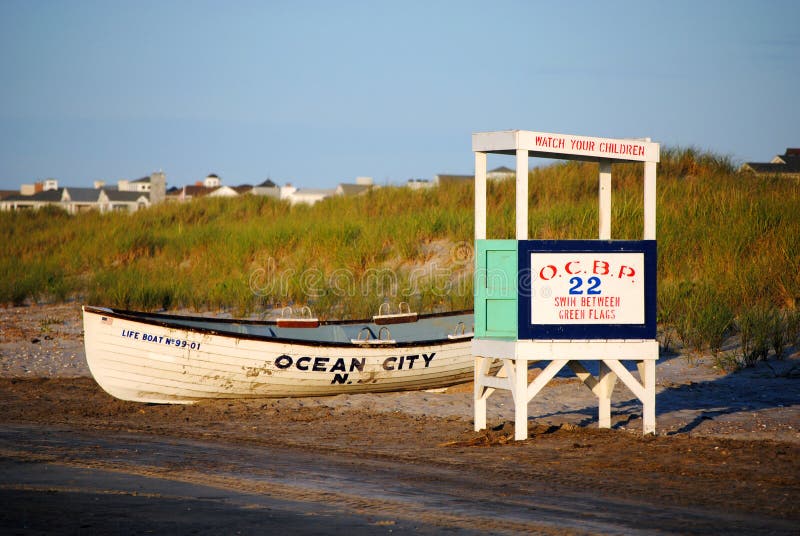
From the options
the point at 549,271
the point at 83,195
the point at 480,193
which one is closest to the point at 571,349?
the point at 549,271

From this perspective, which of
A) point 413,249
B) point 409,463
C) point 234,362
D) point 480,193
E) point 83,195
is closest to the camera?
point 409,463

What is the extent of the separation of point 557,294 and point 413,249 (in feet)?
47.4

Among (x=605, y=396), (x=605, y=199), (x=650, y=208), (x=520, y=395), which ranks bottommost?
(x=605, y=396)

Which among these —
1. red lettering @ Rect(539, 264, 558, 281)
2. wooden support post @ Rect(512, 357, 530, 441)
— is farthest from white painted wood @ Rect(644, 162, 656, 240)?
wooden support post @ Rect(512, 357, 530, 441)

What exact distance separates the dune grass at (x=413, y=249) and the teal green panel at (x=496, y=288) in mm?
6257

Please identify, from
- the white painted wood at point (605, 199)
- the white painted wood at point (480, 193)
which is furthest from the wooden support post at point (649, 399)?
the white painted wood at point (480, 193)

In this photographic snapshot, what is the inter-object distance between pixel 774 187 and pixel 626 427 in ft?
50.1

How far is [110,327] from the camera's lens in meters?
12.8

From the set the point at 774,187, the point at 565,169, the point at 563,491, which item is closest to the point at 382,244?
the point at 565,169

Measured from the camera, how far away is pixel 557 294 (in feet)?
34.3

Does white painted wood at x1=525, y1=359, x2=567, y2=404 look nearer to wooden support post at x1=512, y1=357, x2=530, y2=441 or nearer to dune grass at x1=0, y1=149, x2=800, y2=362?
wooden support post at x1=512, y1=357, x2=530, y2=441

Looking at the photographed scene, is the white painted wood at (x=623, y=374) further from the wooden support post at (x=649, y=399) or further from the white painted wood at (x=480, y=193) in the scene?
the white painted wood at (x=480, y=193)

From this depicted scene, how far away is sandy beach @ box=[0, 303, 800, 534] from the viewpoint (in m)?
7.33

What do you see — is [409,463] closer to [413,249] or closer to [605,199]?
[605,199]
